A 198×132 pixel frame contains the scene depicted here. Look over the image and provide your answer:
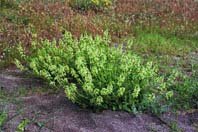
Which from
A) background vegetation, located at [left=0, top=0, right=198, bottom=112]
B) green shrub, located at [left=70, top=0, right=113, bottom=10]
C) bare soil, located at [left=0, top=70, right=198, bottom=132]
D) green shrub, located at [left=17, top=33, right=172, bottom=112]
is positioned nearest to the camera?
bare soil, located at [left=0, top=70, right=198, bottom=132]

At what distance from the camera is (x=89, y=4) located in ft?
38.1

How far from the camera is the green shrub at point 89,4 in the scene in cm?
1152

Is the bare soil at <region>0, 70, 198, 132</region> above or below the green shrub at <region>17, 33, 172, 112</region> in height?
below

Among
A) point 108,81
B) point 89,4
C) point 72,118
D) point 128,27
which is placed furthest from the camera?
point 89,4

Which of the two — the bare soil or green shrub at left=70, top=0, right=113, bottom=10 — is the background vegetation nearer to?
green shrub at left=70, top=0, right=113, bottom=10

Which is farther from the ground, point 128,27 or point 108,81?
point 108,81

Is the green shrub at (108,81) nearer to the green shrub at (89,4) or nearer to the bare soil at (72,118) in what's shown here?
the bare soil at (72,118)

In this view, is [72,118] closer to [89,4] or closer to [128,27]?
[128,27]

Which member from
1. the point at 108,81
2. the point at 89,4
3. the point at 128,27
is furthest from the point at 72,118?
the point at 89,4

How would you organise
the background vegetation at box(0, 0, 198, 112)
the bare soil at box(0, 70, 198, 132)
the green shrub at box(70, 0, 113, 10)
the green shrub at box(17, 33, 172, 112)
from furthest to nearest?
1. the green shrub at box(70, 0, 113, 10)
2. the background vegetation at box(0, 0, 198, 112)
3. the green shrub at box(17, 33, 172, 112)
4. the bare soil at box(0, 70, 198, 132)

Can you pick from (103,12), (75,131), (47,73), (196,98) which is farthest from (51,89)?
(103,12)

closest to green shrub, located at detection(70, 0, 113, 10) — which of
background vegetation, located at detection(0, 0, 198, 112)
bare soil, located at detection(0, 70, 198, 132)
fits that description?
background vegetation, located at detection(0, 0, 198, 112)

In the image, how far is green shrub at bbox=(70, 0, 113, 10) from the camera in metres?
11.5

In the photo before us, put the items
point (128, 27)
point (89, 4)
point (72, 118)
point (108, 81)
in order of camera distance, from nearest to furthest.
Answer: point (72, 118), point (108, 81), point (128, 27), point (89, 4)
